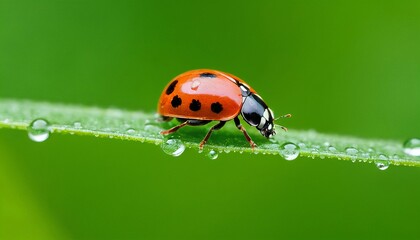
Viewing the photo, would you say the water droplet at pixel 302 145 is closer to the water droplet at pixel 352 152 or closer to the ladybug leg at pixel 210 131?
the water droplet at pixel 352 152

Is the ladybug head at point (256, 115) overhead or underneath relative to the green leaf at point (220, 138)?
overhead

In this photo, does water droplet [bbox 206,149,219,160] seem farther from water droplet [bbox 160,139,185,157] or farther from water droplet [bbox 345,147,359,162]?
water droplet [bbox 345,147,359,162]

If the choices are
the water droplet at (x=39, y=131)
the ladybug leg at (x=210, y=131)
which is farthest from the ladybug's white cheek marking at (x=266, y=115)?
the water droplet at (x=39, y=131)

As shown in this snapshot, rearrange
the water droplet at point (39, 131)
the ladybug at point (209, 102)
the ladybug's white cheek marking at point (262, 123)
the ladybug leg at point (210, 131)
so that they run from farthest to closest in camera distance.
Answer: the ladybug's white cheek marking at point (262, 123), the ladybug at point (209, 102), the ladybug leg at point (210, 131), the water droplet at point (39, 131)

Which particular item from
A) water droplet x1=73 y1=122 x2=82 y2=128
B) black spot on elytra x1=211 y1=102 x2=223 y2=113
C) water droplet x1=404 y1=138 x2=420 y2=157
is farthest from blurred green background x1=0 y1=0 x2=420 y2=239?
water droplet x1=73 y1=122 x2=82 y2=128

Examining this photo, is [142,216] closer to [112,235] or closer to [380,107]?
[112,235]
